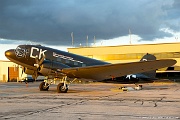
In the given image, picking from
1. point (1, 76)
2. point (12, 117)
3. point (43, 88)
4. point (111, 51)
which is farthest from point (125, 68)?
point (1, 76)

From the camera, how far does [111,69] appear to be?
25.2m

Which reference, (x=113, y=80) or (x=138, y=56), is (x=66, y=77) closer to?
(x=113, y=80)

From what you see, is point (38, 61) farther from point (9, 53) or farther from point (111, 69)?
point (111, 69)

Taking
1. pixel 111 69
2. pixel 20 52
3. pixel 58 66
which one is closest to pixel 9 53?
pixel 20 52

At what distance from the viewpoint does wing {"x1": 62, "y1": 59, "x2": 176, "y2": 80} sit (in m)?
23.6

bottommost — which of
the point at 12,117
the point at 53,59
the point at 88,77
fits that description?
the point at 12,117

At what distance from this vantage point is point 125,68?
82.1 ft

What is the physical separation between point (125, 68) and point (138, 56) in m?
42.6

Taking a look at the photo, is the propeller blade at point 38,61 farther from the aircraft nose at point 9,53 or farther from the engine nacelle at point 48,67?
the aircraft nose at point 9,53

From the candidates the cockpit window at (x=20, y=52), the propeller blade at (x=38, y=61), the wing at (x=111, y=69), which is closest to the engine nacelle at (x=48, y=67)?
the propeller blade at (x=38, y=61)

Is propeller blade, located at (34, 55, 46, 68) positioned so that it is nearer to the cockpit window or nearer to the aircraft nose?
the cockpit window

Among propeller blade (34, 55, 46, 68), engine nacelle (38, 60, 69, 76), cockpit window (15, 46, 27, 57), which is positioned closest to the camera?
engine nacelle (38, 60, 69, 76)

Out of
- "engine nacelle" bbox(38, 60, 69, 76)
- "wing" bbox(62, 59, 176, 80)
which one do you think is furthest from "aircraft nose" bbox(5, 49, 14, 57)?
"wing" bbox(62, 59, 176, 80)

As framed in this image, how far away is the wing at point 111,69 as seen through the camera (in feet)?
77.3
